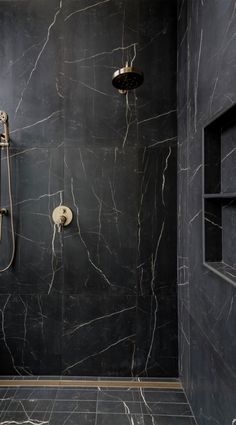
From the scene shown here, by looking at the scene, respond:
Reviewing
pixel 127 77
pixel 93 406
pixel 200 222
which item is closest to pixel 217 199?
pixel 200 222

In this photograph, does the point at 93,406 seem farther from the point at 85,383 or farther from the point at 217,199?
the point at 217,199

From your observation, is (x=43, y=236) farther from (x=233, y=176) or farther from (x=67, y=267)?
(x=233, y=176)

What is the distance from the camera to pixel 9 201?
1865mm

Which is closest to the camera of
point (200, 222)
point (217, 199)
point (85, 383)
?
point (217, 199)

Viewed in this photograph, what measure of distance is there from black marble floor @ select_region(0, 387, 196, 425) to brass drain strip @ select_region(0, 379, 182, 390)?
3cm

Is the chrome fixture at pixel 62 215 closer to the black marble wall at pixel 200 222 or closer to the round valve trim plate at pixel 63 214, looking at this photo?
the round valve trim plate at pixel 63 214

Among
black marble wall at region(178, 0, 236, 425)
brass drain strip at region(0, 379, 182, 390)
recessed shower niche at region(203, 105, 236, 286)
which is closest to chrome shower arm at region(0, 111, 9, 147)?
black marble wall at region(178, 0, 236, 425)

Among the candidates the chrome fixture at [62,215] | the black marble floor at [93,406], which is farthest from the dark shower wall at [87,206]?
the black marble floor at [93,406]

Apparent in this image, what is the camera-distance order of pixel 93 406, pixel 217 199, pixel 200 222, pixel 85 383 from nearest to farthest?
pixel 217 199
pixel 200 222
pixel 93 406
pixel 85 383

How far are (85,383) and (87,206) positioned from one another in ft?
3.95

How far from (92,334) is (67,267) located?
0.50 metres

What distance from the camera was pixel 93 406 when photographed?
5.24 feet

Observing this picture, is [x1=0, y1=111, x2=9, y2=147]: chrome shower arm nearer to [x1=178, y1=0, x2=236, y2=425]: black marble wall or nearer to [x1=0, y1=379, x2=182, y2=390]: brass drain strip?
[x1=178, y1=0, x2=236, y2=425]: black marble wall

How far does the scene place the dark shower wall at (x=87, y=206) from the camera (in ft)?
6.06
